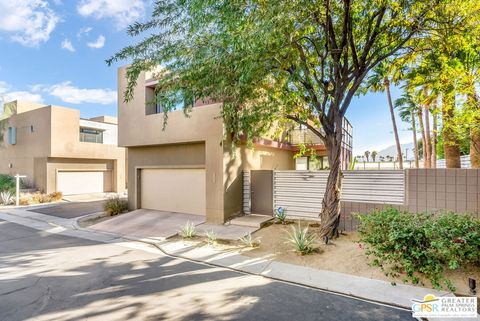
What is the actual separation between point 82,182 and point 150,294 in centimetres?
1974

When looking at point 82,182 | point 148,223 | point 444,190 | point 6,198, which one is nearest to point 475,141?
point 444,190

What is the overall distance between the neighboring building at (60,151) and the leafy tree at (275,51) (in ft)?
50.8

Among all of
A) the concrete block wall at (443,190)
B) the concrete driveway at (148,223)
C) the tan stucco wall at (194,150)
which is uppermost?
the tan stucco wall at (194,150)

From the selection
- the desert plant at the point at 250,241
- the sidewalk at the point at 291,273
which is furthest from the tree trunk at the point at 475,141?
the desert plant at the point at 250,241

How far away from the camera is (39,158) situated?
63.9 ft

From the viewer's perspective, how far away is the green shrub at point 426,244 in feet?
14.5

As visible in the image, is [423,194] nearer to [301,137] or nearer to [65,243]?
[301,137]

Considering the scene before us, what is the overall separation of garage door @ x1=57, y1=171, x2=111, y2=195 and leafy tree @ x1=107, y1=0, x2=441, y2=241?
1663cm

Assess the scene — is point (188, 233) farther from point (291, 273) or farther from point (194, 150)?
point (291, 273)

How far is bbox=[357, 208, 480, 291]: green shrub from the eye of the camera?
4434 millimetres

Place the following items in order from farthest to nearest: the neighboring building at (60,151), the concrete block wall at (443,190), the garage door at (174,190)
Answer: the neighboring building at (60,151)
the garage door at (174,190)
the concrete block wall at (443,190)

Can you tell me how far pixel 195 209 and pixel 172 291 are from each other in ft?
21.4

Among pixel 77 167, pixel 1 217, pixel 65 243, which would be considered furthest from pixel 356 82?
pixel 77 167

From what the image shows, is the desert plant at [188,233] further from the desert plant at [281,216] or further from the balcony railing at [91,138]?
the balcony railing at [91,138]
